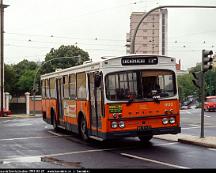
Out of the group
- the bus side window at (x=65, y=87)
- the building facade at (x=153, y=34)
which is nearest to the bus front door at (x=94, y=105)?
the bus side window at (x=65, y=87)

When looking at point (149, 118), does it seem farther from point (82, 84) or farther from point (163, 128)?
point (82, 84)

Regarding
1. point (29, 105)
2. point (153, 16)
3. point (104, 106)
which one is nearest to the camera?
point (104, 106)

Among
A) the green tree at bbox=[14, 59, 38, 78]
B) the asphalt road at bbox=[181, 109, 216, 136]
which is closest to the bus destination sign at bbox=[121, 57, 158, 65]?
the asphalt road at bbox=[181, 109, 216, 136]

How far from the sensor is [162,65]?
16562 millimetres

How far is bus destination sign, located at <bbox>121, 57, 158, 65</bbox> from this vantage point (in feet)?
53.3

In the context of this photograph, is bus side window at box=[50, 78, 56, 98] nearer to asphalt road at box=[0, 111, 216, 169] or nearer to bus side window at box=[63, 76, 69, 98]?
bus side window at box=[63, 76, 69, 98]

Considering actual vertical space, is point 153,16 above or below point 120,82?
above

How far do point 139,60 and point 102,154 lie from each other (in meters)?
3.41

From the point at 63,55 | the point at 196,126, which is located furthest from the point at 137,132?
the point at 63,55

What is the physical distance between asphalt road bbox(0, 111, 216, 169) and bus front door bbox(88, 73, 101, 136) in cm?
69

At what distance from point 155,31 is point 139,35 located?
7.16 ft

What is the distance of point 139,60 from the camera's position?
16328mm

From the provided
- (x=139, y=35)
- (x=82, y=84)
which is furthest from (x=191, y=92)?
(x=82, y=84)

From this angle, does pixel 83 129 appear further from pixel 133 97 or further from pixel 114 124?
pixel 133 97
